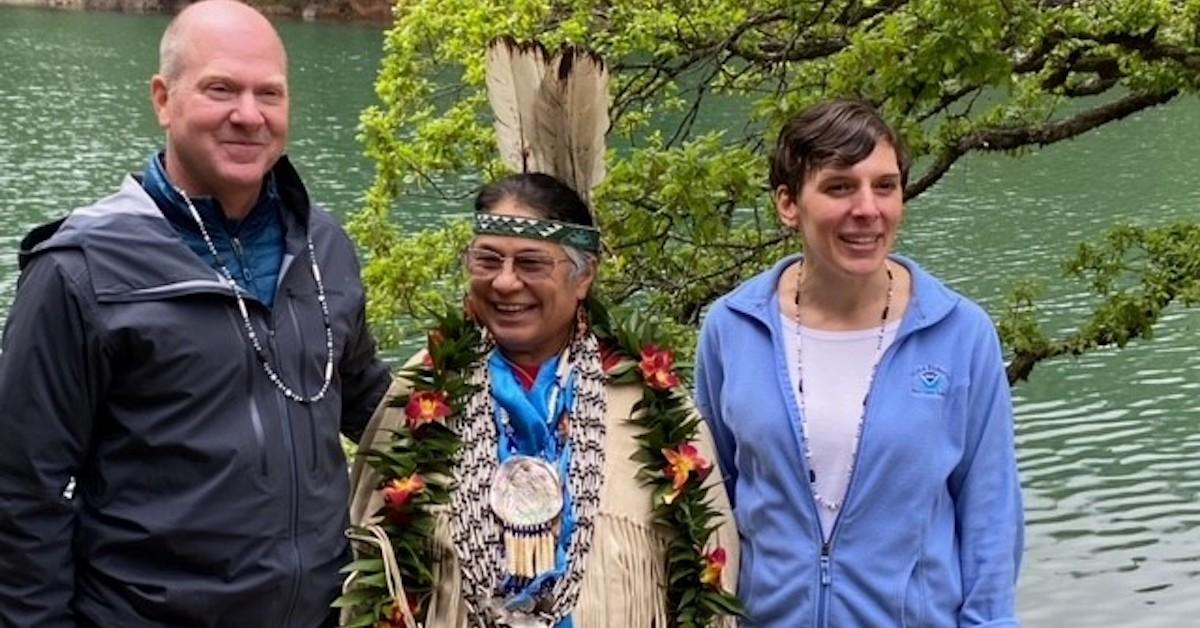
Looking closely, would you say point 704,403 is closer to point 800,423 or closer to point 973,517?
point 800,423

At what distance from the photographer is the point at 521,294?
2930 mm

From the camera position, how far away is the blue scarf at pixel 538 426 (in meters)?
2.96

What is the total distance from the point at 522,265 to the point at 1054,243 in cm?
1758

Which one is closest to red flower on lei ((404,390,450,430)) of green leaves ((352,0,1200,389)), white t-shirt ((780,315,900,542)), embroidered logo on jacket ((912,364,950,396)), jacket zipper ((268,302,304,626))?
jacket zipper ((268,302,304,626))

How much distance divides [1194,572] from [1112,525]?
103 centimetres

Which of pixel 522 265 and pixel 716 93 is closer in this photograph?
pixel 522 265

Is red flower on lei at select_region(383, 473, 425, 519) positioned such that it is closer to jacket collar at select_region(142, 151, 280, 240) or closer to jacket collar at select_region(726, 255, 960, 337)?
jacket collar at select_region(142, 151, 280, 240)

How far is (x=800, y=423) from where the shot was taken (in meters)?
2.86

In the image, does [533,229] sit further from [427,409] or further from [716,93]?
[716,93]

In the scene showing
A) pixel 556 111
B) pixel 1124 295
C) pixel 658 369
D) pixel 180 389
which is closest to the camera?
pixel 180 389

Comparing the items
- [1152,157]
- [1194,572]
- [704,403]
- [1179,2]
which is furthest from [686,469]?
[1152,157]

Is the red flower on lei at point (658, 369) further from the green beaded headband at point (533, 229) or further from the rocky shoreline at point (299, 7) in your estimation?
the rocky shoreline at point (299, 7)

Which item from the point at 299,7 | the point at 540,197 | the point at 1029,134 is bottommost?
the point at 299,7

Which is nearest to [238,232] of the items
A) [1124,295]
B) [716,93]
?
[716,93]
